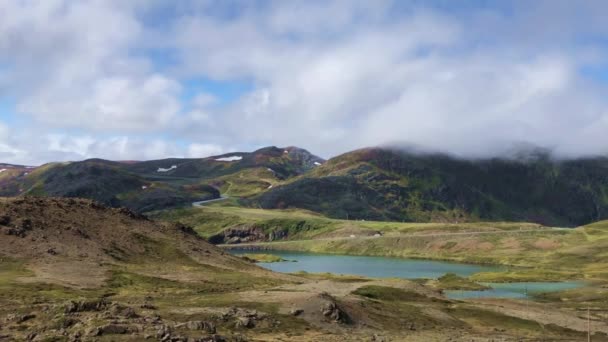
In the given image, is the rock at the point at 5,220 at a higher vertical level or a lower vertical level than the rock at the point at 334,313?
higher

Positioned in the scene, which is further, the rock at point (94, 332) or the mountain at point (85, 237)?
the mountain at point (85, 237)

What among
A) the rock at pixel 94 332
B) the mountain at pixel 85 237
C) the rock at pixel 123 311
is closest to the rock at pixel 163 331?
the rock at pixel 94 332

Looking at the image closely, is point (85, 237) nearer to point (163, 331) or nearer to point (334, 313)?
point (334, 313)

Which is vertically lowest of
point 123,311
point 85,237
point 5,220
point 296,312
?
point 296,312

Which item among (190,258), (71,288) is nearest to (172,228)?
(190,258)

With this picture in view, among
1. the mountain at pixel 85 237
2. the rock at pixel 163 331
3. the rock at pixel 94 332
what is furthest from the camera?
the mountain at pixel 85 237

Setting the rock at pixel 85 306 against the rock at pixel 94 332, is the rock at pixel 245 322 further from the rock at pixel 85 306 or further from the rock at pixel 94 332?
the rock at pixel 94 332

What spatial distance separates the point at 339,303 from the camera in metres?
90.1

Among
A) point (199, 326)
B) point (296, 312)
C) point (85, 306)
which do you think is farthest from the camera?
point (296, 312)

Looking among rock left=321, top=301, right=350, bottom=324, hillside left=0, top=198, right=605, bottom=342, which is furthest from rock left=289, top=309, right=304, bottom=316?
rock left=321, top=301, right=350, bottom=324

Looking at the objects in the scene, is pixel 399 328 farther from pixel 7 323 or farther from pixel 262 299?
pixel 7 323

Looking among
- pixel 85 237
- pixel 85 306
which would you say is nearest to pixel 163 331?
pixel 85 306

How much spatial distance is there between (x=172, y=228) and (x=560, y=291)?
103m

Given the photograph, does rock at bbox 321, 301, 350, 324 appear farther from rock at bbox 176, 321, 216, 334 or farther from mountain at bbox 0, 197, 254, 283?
mountain at bbox 0, 197, 254, 283
